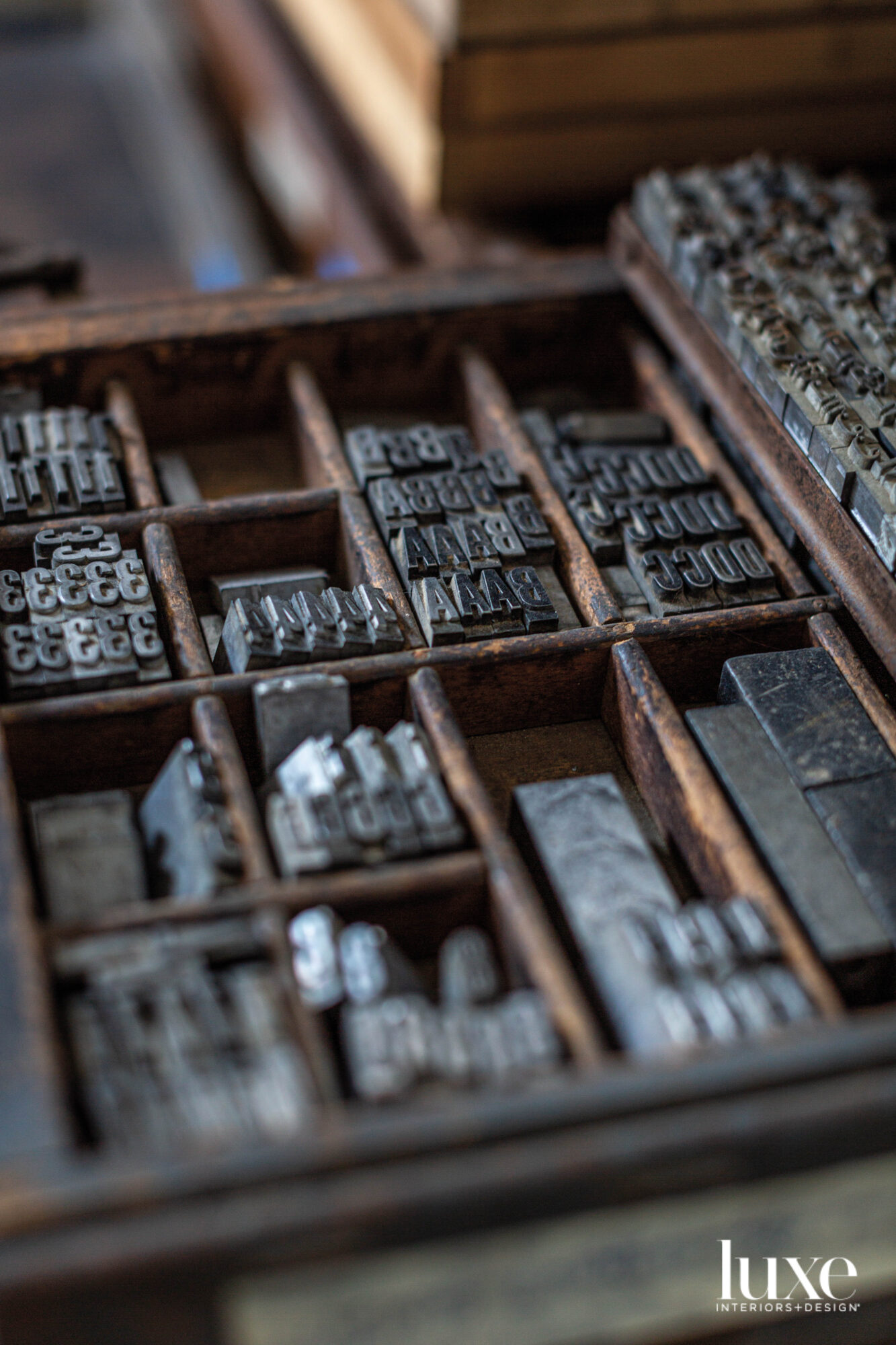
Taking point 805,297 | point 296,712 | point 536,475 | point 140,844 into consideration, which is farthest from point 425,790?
point 805,297

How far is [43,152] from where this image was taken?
646cm

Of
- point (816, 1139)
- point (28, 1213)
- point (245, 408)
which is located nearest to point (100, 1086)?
point (28, 1213)

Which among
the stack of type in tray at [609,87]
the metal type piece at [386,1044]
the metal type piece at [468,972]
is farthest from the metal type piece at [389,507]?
the stack of type in tray at [609,87]

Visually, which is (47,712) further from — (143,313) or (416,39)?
(416,39)

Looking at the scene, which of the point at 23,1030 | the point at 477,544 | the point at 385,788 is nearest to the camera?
the point at 23,1030

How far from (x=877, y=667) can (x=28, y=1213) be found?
6.91ft

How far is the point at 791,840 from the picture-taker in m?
2.53

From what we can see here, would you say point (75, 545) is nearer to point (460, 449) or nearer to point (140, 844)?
point (140, 844)

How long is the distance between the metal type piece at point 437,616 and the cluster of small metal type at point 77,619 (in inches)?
21.9

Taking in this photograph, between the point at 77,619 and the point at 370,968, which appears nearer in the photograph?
the point at 370,968

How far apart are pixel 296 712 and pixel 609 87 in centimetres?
278

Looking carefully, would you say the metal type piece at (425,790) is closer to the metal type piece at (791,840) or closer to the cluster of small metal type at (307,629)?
the cluster of small metal type at (307,629)

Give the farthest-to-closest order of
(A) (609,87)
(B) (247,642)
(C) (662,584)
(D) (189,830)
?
(A) (609,87), (C) (662,584), (B) (247,642), (D) (189,830)

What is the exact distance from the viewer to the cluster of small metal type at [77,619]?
2.67 metres
